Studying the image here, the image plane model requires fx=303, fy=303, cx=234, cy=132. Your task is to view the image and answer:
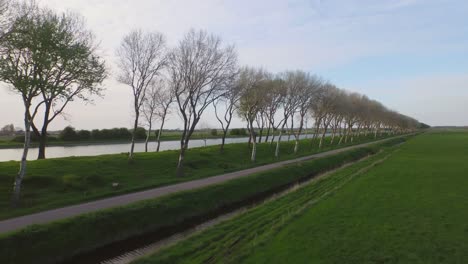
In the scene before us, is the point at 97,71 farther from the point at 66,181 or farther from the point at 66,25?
the point at 66,181

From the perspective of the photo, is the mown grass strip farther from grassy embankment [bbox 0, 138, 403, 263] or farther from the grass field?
grassy embankment [bbox 0, 138, 403, 263]

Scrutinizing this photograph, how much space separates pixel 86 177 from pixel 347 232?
20.5 meters

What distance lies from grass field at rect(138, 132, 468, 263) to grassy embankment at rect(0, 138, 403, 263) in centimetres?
337

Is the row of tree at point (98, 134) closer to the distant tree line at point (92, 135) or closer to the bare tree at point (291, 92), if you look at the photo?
the distant tree line at point (92, 135)

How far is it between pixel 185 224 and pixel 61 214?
20.8 ft

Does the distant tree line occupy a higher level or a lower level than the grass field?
higher

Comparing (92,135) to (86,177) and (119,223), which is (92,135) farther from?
(119,223)

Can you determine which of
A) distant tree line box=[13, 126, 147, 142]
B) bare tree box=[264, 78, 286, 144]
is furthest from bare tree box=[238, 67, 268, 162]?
distant tree line box=[13, 126, 147, 142]

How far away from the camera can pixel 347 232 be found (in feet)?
39.0

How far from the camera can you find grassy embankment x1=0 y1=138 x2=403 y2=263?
11423mm

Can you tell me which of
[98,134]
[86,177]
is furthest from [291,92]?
[98,134]

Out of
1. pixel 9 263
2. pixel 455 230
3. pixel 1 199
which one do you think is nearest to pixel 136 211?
pixel 9 263

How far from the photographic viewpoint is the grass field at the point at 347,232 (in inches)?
388

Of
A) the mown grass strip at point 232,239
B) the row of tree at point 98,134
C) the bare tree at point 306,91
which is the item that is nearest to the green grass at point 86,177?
the mown grass strip at point 232,239
